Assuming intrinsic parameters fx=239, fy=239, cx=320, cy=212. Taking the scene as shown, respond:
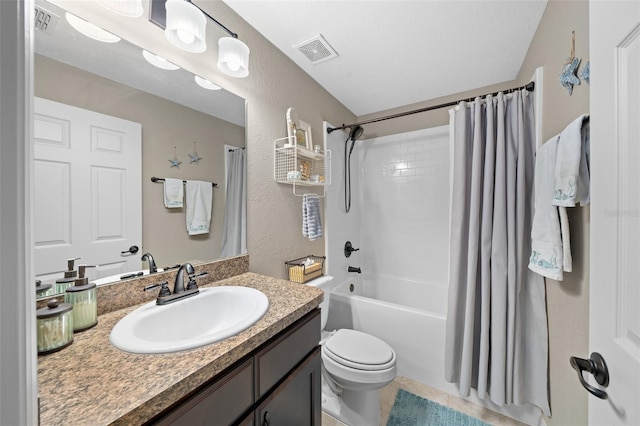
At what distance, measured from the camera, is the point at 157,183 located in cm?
104

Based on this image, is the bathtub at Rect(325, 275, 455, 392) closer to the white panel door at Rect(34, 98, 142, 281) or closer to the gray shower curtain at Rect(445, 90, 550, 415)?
the gray shower curtain at Rect(445, 90, 550, 415)

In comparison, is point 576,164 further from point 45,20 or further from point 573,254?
point 45,20

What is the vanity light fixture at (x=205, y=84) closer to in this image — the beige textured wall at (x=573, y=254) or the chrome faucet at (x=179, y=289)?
the chrome faucet at (x=179, y=289)

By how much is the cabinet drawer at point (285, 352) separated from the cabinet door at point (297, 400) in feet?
0.11

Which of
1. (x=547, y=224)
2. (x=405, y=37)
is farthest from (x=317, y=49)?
(x=547, y=224)

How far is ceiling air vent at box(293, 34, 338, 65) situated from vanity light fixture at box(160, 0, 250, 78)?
547mm

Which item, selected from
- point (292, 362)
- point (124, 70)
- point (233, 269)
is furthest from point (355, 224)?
point (124, 70)

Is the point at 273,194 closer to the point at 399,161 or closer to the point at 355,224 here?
the point at 355,224

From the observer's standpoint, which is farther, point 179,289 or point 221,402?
point 179,289

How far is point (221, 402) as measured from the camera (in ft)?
2.07

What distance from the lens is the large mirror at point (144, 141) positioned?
77 cm

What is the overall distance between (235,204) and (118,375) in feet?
3.02

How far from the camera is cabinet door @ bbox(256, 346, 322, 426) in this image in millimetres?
777

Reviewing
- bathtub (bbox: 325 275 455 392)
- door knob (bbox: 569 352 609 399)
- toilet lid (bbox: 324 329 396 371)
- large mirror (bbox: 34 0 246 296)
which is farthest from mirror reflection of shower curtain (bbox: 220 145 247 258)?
door knob (bbox: 569 352 609 399)
